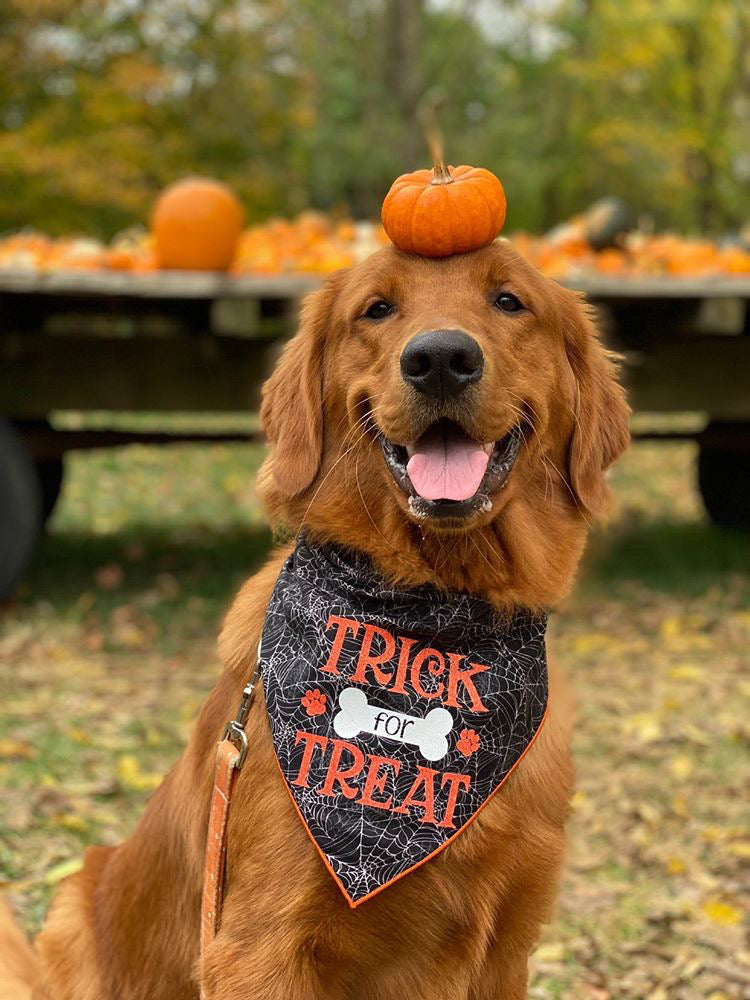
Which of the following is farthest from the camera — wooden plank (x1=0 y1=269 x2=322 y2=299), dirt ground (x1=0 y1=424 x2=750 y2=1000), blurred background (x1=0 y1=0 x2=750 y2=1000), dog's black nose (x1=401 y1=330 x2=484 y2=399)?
wooden plank (x1=0 y1=269 x2=322 y2=299)

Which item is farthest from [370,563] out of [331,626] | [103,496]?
[103,496]

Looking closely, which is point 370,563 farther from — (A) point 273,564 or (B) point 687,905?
(B) point 687,905

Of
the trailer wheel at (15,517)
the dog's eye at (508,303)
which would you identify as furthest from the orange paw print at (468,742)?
the trailer wheel at (15,517)

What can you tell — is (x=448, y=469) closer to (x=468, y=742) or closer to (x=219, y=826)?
(x=468, y=742)

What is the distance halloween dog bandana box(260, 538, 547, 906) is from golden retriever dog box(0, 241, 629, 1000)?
0.05 meters

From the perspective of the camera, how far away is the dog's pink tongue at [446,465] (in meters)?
2.28

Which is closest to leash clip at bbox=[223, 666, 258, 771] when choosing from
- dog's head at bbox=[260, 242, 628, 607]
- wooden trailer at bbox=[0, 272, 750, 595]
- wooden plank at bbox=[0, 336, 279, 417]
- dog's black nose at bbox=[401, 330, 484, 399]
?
dog's head at bbox=[260, 242, 628, 607]

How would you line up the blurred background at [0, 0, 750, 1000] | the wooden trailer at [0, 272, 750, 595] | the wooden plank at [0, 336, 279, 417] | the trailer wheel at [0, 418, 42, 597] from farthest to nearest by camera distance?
the wooden plank at [0, 336, 279, 417], the trailer wheel at [0, 418, 42, 597], the wooden trailer at [0, 272, 750, 595], the blurred background at [0, 0, 750, 1000]

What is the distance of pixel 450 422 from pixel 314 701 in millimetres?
640

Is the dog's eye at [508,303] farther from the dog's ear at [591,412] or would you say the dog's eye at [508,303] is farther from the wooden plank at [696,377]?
the wooden plank at [696,377]

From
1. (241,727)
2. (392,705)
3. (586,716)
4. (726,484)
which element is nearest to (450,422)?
(392,705)

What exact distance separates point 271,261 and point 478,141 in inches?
506

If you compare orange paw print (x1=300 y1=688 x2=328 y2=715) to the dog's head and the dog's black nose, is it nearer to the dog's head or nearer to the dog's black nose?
the dog's head

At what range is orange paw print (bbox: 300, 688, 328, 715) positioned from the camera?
2.25m
